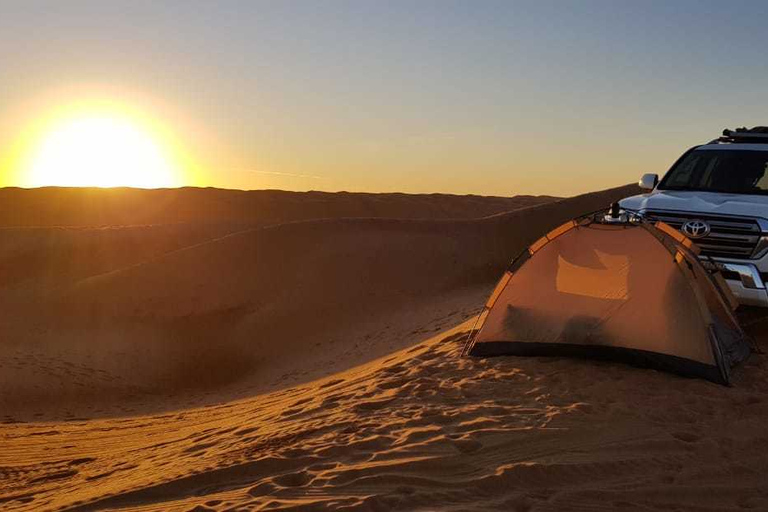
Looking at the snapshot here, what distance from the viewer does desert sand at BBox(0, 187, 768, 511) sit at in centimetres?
603

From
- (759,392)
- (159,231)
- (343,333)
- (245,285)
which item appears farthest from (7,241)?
(759,392)

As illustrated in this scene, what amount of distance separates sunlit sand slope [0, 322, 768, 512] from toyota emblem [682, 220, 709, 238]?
165 centimetres

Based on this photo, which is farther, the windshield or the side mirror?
the side mirror

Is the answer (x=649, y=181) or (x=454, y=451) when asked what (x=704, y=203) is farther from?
(x=454, y=451)

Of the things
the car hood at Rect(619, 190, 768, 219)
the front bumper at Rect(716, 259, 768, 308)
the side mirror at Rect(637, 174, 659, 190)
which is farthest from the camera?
the side mirror at Rect(637, 174, 659, 190)

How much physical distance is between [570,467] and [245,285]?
14.0m

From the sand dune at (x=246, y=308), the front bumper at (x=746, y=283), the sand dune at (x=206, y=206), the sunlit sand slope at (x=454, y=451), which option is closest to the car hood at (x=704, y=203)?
the front bumper at (x=746, y=283)

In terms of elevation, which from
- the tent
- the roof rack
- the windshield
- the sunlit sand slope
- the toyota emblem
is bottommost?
the sunlit sand slope

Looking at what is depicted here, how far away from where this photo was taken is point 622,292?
9062 mm

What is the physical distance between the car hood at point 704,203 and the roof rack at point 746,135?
1366mm

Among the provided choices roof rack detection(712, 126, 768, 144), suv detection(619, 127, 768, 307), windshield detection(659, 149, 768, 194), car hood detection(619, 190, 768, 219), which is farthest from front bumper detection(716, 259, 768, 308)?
roof rack detection(712, 126, 768, 144)

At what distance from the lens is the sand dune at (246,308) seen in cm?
1423

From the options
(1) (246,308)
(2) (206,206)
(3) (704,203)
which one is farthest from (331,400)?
(2) (206,206)

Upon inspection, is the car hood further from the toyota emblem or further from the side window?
the side window
